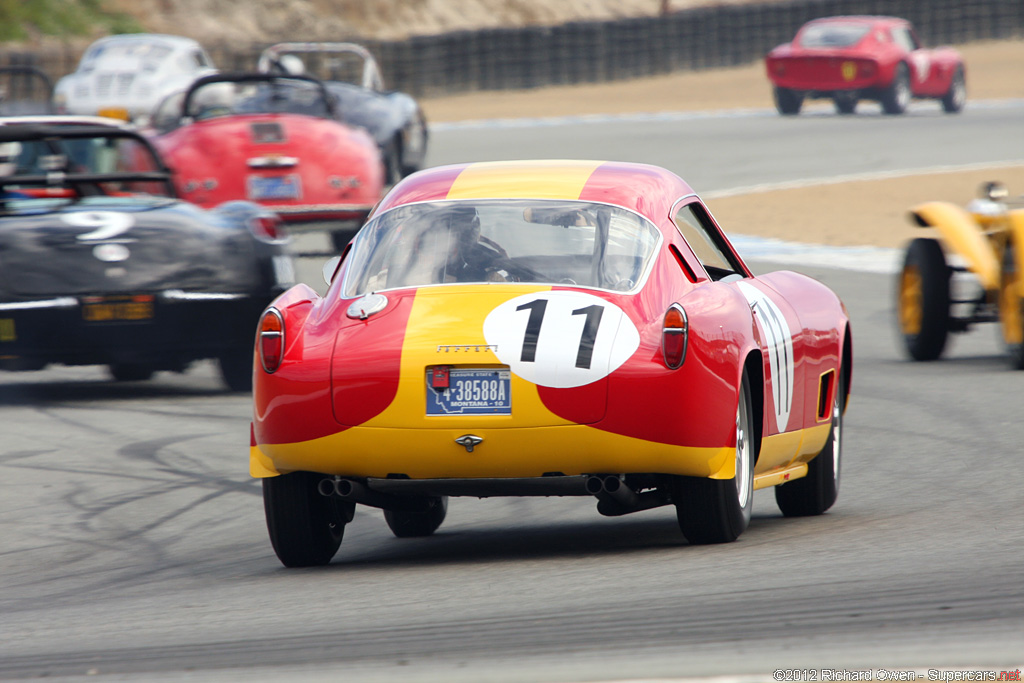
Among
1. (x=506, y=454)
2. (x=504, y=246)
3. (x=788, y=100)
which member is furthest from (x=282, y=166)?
(x=788, y=100)

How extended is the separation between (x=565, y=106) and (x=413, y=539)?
35571mm

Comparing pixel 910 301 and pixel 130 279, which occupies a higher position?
pixel 130 279

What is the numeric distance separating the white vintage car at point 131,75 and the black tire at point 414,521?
20.8 metres

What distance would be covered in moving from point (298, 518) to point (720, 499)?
4.59ft

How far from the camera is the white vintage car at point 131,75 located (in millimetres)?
27141

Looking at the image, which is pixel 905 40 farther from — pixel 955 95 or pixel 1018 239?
pixel 1018 239

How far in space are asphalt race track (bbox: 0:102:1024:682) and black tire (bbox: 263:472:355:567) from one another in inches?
3.6

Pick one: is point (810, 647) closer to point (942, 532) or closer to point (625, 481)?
point (625, 481)

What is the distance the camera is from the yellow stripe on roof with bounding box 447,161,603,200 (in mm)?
6203

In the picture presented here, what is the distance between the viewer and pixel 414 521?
6.83 meters

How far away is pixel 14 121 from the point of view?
11484 millimetres

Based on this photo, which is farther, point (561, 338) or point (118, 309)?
point (118, 309)

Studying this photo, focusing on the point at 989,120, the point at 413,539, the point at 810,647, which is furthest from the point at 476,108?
the point at 810,647

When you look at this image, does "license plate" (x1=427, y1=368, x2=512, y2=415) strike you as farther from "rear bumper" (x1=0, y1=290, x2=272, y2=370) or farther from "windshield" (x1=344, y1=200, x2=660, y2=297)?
"rear bumper" (x1=0, y1=290, x2=272, y2=370)
